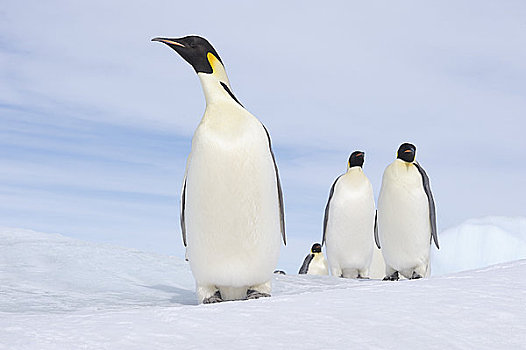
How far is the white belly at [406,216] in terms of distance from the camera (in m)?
5.80

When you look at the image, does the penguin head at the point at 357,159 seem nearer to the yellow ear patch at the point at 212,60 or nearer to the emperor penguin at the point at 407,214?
the emperor penguin at the point at 407,214

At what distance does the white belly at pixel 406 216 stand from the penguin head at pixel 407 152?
53 millimetres

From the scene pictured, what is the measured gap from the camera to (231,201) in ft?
→ 9.98

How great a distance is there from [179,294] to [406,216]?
2545 millimetres

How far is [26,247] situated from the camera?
4.88 metres

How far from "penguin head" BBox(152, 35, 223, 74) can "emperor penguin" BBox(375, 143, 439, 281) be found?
2.92 m

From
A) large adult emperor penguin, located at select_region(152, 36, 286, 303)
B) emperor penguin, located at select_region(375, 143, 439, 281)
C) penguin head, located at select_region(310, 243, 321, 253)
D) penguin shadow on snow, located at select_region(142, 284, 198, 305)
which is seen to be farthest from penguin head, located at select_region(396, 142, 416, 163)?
penguin head, located at select_region(310, 243, 321, 253)

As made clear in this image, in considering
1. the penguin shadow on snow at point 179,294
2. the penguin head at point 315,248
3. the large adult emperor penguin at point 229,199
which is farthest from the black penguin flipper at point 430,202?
the penguin head at point 315,248

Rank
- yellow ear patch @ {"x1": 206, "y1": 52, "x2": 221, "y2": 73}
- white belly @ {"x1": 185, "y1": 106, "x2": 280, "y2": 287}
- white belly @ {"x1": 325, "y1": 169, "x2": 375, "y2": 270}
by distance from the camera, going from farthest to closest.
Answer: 1. white belly @ {"x1": 325, "y1": 169, "x2": 375, "y2": 270}
2. yellow ear patch @ {"x1": 206, "y1": 52, "x2": 221, "y2": 73}
3. white belly @ {"x1": 185, "y1": 106, "x2": 280, "y2": 287}

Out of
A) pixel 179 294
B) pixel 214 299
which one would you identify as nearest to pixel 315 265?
pixel 179 294

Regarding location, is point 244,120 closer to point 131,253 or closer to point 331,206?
point 131,253

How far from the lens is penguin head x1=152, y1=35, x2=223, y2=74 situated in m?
3.26

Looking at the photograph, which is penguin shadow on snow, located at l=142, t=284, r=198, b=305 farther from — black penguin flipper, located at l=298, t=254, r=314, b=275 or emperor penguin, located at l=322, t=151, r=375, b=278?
black penguin flipper, located at l=298, t=254, r=314, b=275

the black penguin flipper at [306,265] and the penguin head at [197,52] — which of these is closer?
the penguin head at [197,52]
